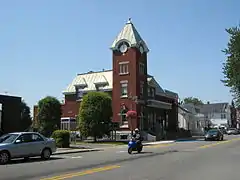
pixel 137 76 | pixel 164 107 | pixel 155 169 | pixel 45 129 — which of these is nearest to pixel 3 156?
pixel 155 169

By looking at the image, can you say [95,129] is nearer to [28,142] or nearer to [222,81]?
[222,81]

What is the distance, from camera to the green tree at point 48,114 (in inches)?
1656

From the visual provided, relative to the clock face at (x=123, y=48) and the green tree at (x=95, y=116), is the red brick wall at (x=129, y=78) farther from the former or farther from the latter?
the green tree at (x=95, y=116)

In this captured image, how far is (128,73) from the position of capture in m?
52.0

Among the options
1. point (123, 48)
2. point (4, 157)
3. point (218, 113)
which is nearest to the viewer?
point (4, 157)

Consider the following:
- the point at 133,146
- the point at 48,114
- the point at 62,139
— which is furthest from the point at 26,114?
Result: the point at 133,146

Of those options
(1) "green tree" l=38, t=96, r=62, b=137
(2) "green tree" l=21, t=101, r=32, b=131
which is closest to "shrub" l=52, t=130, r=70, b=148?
(1) "green tree" l=38, t=96, r=62, b=137

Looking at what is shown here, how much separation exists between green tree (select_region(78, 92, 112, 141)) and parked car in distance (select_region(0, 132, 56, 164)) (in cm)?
2097

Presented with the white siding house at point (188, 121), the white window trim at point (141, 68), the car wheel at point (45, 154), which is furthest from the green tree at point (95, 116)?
the white siding house at point (188, 121)

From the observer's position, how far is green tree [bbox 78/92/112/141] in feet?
140

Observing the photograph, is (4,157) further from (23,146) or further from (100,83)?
(100,83)

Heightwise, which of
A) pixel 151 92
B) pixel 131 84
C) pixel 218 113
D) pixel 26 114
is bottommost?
pixel 26 114

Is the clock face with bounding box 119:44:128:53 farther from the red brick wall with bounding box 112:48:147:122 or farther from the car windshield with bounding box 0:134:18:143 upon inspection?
the car windshield with bounding box 0:134:18:143

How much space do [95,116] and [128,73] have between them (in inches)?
453
